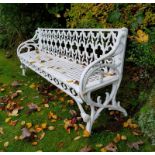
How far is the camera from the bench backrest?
3.81 metres

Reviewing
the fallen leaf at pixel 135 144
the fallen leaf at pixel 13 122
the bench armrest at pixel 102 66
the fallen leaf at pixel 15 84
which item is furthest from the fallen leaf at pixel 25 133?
the fallen leaf at pixel 15 84

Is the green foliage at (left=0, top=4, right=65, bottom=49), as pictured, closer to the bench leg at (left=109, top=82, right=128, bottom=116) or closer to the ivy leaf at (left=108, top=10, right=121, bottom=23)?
the ivy leaf at (left=108, top=10, right=121, bottom=23)

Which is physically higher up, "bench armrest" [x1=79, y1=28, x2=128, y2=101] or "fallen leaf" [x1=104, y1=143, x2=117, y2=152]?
"bench armrest" [x1=79, y1=28, x2=128, y2=101]

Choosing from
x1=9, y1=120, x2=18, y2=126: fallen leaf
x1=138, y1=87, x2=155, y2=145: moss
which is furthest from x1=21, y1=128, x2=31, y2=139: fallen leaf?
x1=138, y1=87, x2=155, y2=145: moss

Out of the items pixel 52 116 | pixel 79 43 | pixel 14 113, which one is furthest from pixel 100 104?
pixel 14 113

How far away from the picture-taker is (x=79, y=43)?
4.32m

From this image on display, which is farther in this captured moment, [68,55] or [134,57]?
[68,55]

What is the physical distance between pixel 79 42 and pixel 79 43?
2 centimetres

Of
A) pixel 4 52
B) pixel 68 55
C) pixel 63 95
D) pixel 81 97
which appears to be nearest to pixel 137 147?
pixel 81 97

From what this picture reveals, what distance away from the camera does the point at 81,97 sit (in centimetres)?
Result: 323

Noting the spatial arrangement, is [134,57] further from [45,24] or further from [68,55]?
[45,24]

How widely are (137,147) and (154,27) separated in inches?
63.9

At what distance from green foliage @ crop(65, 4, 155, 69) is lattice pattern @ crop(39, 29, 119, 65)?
195 millimetres

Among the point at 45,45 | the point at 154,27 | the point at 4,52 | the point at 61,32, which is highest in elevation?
the point at 154,27
